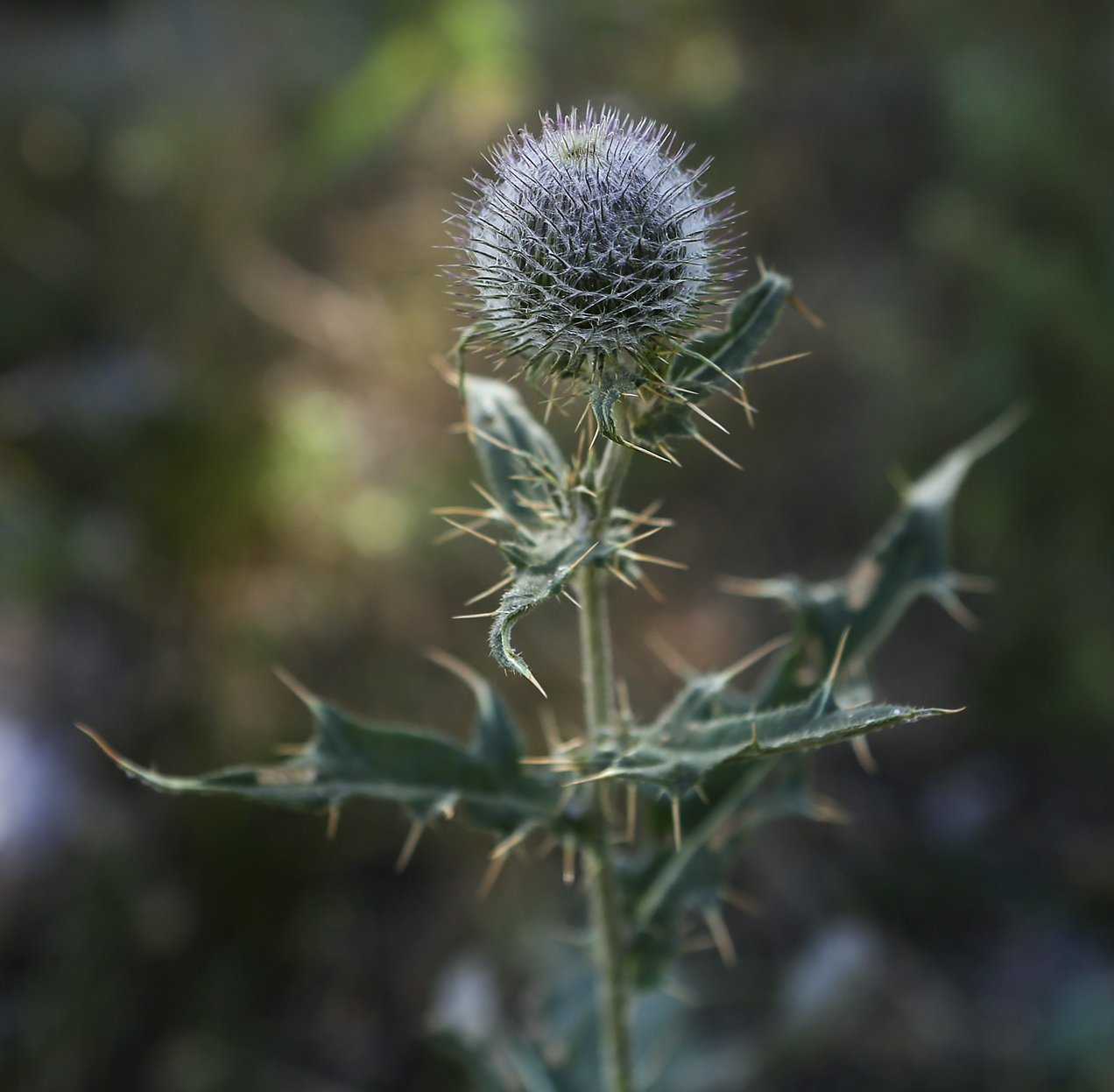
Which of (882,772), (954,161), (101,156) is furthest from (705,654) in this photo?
(101,156)

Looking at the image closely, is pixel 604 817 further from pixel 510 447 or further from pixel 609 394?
pixel 609 394

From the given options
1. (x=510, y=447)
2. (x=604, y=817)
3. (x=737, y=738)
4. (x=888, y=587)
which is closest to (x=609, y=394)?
(x=510, y=447)

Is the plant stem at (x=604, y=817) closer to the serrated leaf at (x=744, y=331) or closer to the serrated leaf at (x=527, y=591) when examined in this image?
the serrated leaf at (x=527, y=591)

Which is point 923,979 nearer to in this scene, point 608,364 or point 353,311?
point 608,364

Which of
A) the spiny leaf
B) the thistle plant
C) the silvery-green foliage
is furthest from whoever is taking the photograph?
the spiny leaf

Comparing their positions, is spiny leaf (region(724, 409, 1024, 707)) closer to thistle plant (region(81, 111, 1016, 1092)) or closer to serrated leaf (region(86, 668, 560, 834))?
thistle plant (region(81, 111, 1016, 1092))

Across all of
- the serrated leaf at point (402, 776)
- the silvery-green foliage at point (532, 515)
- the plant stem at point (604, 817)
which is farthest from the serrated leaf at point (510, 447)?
the serrated leaf at point (402, 776)

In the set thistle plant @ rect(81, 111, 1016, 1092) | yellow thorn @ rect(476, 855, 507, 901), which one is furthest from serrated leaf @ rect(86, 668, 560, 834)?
yellow thorn @ rect(476, 855, 507, 901)
